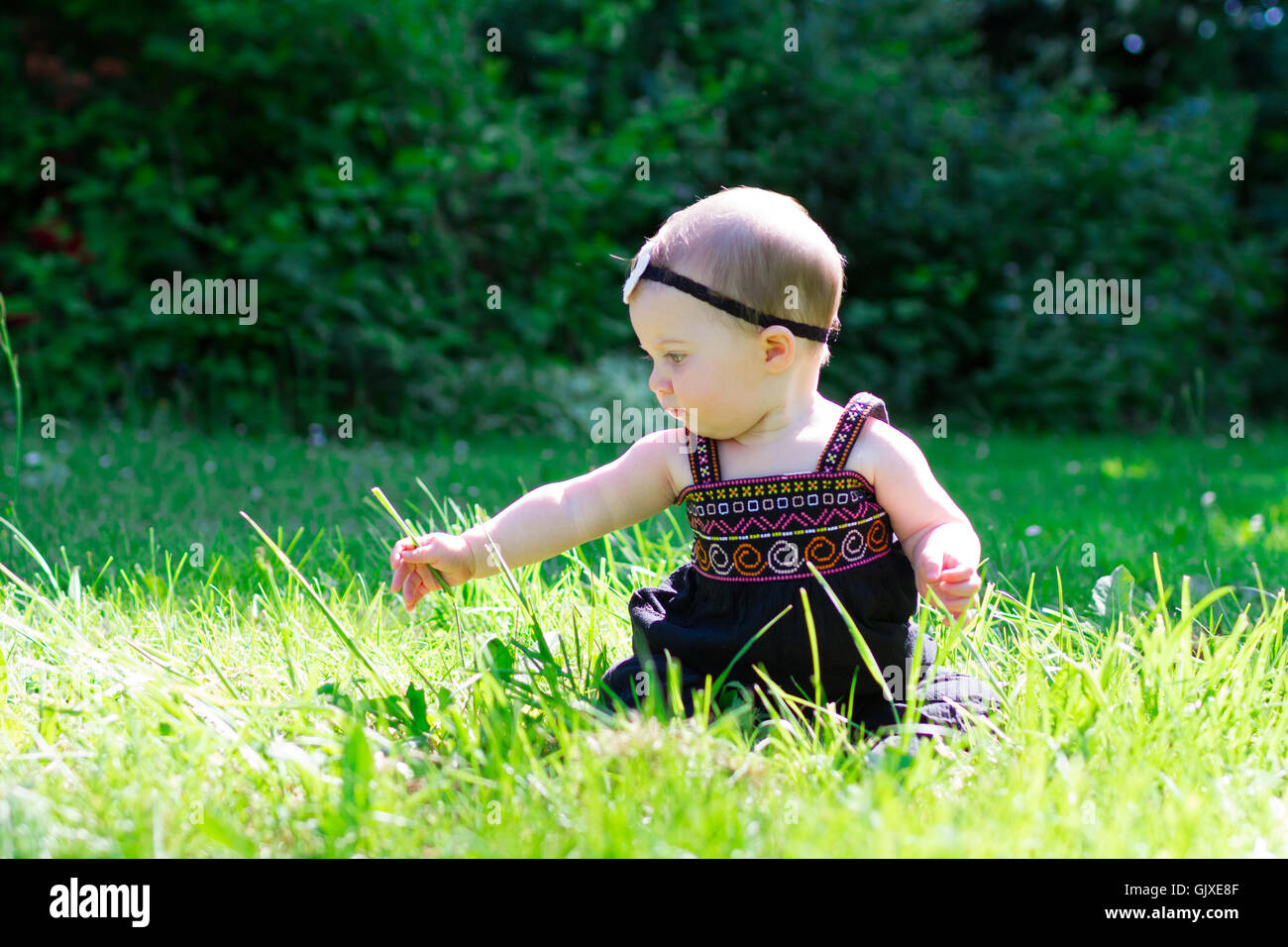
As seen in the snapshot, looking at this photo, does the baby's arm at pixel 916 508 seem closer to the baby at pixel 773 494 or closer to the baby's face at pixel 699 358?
the baby at pixel 773 494

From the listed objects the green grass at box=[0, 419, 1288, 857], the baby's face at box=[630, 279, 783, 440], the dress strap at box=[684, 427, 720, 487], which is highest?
the baby's face at box=[630, 279, 783, 440]

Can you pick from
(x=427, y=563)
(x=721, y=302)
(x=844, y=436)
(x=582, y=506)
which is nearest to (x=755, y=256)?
(x=721, y=302)

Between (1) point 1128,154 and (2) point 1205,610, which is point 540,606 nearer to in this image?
(2) point 1205,610

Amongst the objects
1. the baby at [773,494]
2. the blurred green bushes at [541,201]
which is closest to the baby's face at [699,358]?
the baby at [773,494]

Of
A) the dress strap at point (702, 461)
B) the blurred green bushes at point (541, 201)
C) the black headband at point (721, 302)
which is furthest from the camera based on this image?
the blurred green bushes at point (541, 201)

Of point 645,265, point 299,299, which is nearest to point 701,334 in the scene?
point 645,265

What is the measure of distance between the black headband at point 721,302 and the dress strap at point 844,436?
147 mm

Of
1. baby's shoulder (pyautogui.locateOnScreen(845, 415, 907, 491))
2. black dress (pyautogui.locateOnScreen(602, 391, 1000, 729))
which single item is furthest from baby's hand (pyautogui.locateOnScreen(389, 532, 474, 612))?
baby's shoulder (pyautogui.locateOnScreen(845, 415, 907, 491))

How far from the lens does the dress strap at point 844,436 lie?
6.16ft

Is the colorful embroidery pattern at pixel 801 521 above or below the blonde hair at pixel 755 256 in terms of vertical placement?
below

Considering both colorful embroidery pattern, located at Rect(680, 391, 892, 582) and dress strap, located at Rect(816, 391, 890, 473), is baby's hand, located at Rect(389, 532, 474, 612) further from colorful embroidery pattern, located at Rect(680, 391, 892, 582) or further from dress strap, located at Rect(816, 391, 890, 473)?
dress strap, located at Rect(816, 391, 890, 473)

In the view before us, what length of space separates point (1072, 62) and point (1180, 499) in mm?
7321

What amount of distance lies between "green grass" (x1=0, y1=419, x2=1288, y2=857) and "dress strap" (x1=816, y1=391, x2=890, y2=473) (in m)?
0.33

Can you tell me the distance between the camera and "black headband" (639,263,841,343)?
1.82m
